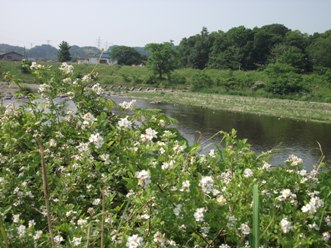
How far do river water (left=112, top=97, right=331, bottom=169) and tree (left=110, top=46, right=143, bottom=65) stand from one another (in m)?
50.5

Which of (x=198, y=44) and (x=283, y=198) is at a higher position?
(x=198, y=44)

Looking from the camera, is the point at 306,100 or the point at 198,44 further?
the point at 198,44

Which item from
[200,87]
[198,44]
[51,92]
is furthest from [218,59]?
[51,92]

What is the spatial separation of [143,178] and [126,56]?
8196 centimetres

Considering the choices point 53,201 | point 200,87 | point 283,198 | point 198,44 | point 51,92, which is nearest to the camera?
point 283,198

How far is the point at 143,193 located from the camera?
1672 millimetres

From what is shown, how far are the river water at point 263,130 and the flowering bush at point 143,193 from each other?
14.4 meters

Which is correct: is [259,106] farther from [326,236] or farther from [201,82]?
[326,236]

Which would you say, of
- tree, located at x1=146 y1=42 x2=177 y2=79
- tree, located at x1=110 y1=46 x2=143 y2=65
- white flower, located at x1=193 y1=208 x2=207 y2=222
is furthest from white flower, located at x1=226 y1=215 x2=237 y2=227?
tree, located at x1=110 y1=46 x2=143 y2=65

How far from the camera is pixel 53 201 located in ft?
7.39

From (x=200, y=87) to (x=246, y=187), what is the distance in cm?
4841

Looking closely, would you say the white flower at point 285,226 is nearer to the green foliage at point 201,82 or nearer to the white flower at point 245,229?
the white flower at point 245,229

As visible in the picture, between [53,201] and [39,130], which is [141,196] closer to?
[53,201]

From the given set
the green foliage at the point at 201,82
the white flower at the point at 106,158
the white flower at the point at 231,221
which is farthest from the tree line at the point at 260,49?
the white flower at the point at 231,221
